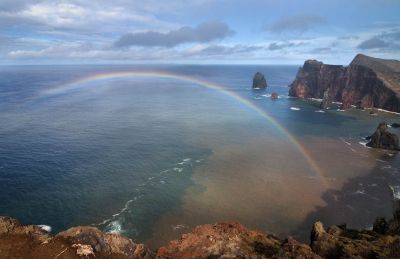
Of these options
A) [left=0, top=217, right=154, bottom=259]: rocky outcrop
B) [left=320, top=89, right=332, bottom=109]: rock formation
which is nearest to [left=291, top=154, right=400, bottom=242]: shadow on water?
[left=0, top=217, right=154, bottom=259]: rocky outcrop

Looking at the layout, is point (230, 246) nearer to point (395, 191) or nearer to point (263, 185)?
point (263, 185)

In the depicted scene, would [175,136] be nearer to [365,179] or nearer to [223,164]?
[223,164]

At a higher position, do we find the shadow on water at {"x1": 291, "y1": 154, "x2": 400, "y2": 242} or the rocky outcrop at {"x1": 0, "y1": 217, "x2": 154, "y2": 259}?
the rocky outcrop at {"x1": 0, "y1": 217, "x2": 154, "y2": 259}

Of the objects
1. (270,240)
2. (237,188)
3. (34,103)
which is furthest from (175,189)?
(34,103)

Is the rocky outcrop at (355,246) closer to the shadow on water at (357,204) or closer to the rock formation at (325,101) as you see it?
the shadow on water at (357,204)

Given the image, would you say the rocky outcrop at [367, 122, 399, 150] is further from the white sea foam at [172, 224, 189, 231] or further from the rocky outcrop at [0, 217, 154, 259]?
the rocky outcrop at [0, 217, 154, 259]

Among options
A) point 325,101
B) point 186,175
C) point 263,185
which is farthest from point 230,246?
point 325,101
